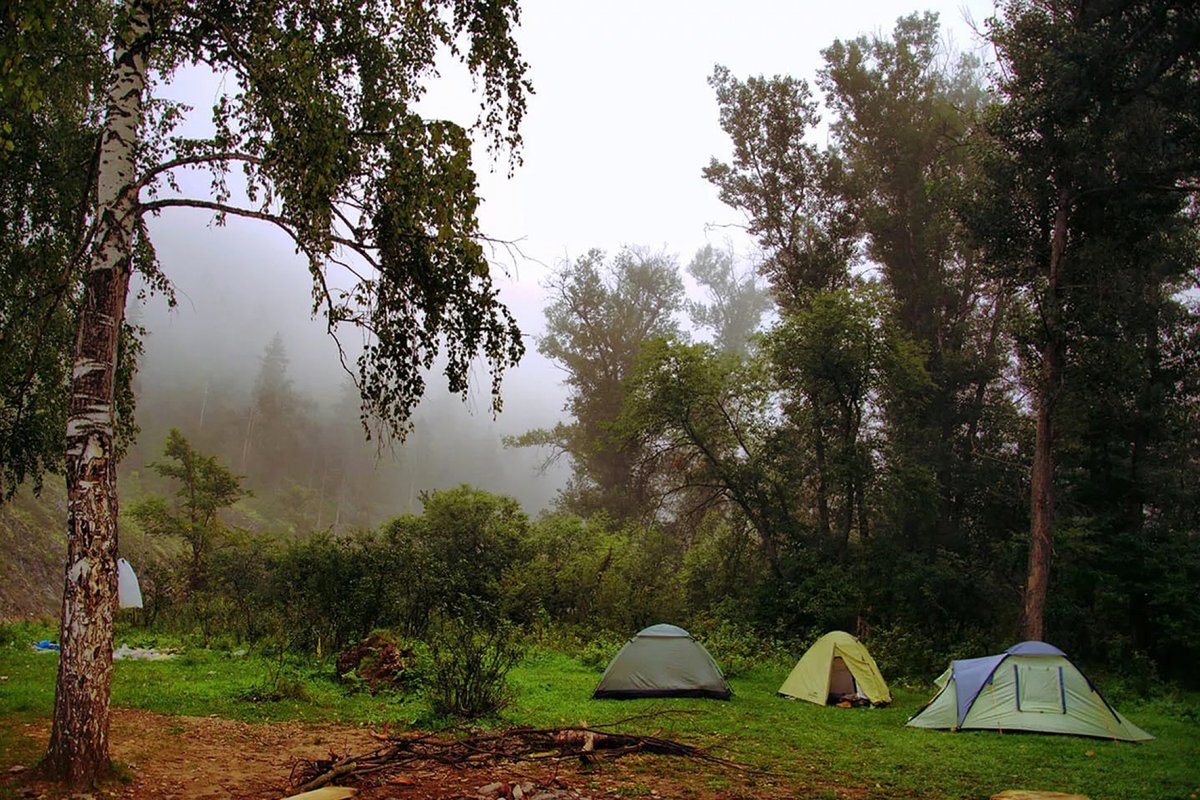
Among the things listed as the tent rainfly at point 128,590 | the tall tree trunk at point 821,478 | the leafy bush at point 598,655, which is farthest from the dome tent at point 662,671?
the tent rainfly at point 128,590

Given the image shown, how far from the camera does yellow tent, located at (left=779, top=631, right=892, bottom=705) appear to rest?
11.9 m

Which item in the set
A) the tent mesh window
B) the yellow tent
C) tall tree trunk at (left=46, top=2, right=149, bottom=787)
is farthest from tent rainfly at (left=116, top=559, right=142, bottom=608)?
the tent mesh window

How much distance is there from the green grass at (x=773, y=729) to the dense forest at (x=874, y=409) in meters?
2.13

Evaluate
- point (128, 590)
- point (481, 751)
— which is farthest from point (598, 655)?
point (128, 590)

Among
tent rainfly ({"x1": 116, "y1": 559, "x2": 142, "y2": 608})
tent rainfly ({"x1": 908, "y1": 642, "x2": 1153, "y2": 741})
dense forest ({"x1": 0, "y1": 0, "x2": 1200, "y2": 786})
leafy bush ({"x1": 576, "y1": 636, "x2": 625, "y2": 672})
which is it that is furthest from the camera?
tent rainfly ({"x1": 116, "y1": 559, "x2": 142, "y2": 608})

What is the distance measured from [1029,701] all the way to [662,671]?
511 centimetres

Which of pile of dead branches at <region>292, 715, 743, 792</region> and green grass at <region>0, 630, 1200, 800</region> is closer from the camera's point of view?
pile of dead branches at <region>292, 715, 743, 792</region>

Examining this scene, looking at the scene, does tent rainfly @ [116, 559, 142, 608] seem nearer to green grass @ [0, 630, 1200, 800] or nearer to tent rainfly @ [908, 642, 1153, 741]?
green grass @ [0, 630, 1200, 800]

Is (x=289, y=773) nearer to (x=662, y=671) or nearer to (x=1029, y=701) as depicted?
(x=662, y=671)

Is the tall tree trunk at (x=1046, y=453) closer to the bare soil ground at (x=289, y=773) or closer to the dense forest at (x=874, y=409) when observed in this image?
the dense forest at (x=874, y=409)

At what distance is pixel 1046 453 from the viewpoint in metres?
14.0

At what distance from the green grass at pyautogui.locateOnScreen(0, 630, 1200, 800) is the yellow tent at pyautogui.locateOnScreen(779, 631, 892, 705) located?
35 cm

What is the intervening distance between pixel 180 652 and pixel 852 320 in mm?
16721

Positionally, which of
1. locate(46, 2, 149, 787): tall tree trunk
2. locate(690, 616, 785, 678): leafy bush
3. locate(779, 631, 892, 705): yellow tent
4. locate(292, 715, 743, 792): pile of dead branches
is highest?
locate(46, 2, 149, 787): tall tree trunk
